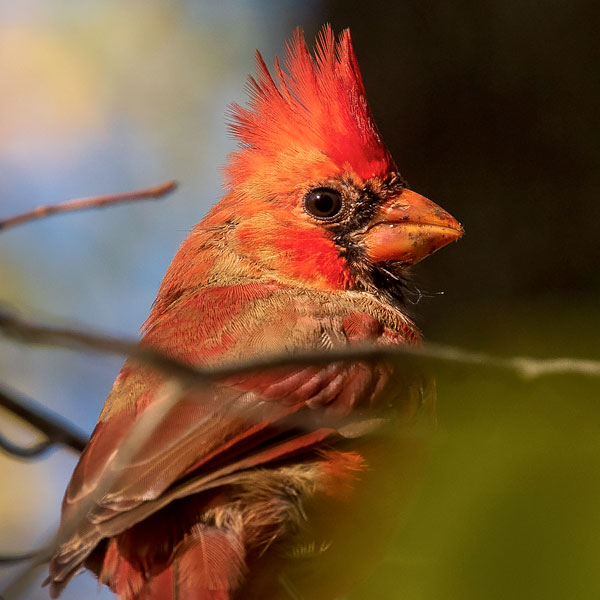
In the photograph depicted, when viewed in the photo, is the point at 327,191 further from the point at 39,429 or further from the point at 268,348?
the point at 39,429

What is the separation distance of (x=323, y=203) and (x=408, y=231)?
8.6 inches

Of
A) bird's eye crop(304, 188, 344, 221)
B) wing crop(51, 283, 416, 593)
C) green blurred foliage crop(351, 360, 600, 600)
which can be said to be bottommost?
wing crop(51, 283, 416, 593)

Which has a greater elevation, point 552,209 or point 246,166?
point 246,166

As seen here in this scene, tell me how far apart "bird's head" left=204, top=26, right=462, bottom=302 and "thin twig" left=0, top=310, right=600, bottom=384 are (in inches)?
54.4

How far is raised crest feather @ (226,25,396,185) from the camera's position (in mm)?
2201

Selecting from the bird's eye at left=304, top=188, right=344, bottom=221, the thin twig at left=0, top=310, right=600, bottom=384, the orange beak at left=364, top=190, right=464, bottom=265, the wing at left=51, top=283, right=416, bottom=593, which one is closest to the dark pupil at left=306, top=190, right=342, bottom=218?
the bird's eye at left=304, top=188, right=344, bottom=221

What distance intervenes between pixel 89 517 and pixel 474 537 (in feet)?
3.56

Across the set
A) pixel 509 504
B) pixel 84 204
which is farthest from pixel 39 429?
pixel 509 504

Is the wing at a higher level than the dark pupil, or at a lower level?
lower

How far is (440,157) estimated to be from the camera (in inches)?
141

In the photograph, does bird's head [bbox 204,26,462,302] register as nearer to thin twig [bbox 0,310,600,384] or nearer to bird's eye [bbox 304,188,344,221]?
bird's eye [bbox 304,188,344,221]

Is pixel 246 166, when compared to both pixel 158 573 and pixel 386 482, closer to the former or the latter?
pixel 386 482

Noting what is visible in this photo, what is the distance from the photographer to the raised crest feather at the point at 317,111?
2.20m

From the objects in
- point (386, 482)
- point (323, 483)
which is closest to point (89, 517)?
point (323, 483)
